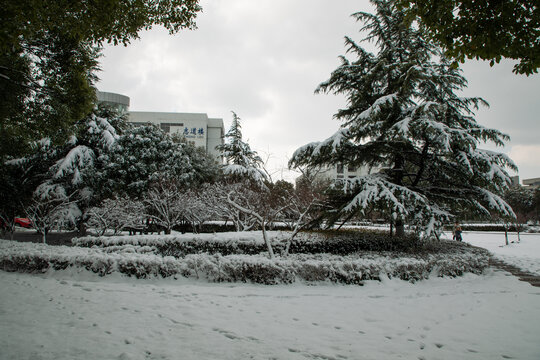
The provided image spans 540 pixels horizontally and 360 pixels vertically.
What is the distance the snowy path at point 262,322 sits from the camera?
285 centimetres

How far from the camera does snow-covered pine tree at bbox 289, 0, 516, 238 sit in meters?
8.04

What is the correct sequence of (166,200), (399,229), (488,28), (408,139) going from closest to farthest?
1. (488,28)
2. (408,139)
3. (399,229)
4. (166,200)

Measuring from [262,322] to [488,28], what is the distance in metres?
4.57

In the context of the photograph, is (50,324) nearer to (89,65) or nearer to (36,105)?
(89,65)

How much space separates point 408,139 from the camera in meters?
9.26

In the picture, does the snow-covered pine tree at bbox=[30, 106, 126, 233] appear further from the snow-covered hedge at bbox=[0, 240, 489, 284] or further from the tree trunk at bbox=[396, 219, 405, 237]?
the tree trunk at bbox=[396, 219, 405, 237]

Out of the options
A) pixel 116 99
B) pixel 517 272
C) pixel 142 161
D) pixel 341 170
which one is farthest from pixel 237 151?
pixel 116 99

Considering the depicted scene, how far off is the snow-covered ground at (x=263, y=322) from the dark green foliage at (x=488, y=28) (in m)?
3.43

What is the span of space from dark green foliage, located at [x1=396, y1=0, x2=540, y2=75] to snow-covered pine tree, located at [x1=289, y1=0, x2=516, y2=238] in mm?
4471

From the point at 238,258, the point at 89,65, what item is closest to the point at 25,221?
the point at 89,65

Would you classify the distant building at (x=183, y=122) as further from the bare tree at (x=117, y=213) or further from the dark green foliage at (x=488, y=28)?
the dark green foliage at (x=488, y=28)

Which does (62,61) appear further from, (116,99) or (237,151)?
(116,99)

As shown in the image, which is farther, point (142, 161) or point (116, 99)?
point (116, 99)

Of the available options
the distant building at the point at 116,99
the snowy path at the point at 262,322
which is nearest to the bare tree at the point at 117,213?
the snowy path at the point at 262,322
